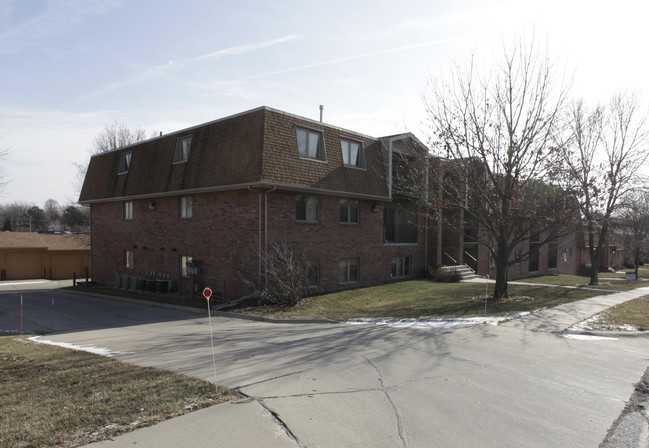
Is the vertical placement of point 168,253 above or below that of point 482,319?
above

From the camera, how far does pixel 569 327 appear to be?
10125mm

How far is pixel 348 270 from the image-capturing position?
63.6ft

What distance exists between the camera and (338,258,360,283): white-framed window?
19.1 m

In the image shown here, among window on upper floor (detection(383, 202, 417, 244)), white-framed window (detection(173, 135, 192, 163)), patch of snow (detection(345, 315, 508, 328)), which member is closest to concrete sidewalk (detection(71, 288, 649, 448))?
patch of snow (detection(345, 315, 508, 328))

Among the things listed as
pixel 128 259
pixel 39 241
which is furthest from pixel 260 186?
pixel 39 241

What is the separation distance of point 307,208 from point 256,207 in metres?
2.38

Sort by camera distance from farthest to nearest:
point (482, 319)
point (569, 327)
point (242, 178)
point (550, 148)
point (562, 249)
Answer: point (562, 249), point (242, 178), point (550, 148), point (482, 319), point (569, 327)

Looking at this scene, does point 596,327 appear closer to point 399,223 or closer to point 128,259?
point 399,223

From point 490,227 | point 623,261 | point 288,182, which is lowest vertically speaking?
point 623,261

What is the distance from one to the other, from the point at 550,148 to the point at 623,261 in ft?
201

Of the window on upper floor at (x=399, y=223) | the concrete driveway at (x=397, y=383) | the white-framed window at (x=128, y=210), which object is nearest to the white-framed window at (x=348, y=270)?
the window on upper floor at (x=399, y=223)

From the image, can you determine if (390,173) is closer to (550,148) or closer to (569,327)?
(550,148)

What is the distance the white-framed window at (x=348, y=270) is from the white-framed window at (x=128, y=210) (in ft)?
37.7

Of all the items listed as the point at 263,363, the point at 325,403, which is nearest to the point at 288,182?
the point at 263,363
